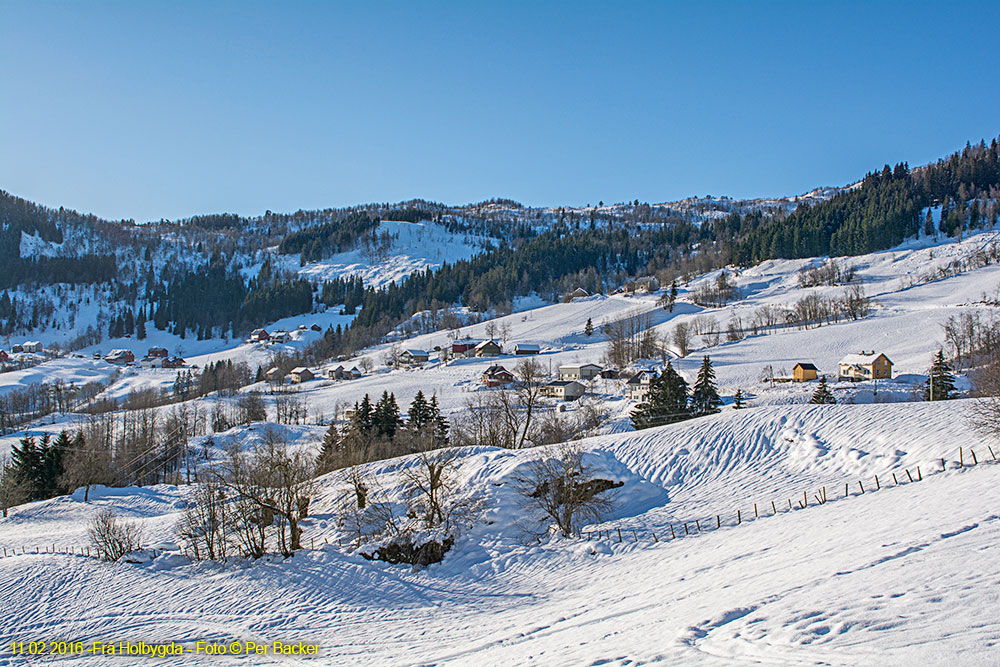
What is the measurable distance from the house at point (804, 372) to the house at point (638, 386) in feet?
56.0

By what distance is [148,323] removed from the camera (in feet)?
612

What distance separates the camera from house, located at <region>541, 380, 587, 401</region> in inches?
2840

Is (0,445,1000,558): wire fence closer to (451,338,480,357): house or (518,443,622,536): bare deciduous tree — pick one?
(518,443,622,536): bare deciduous tree

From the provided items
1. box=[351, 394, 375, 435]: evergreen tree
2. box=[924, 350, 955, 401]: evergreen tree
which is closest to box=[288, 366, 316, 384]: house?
box=[351, 394, 375, 435]: evergreen tree

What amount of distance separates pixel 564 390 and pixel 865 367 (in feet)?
117

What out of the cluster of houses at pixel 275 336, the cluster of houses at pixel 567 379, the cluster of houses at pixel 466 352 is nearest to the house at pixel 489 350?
the cluster of houses at pixel 466 352

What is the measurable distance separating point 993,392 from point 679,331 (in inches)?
2558

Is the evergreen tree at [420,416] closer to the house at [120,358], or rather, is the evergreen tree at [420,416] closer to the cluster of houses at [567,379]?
the cluster of houses at [567,379]

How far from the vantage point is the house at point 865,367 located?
63.2 meters

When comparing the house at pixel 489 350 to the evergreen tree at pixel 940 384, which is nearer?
the evergreen tree at pixel 940 384

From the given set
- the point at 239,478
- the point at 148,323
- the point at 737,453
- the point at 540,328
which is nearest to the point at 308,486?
the point at 239,478

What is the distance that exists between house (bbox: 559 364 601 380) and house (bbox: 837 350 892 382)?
3162cm

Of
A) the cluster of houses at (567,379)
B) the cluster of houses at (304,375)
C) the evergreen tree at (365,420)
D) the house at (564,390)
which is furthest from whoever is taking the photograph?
the cluster of houses at (304,375)

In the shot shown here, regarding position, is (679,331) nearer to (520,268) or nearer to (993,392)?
(993,392)
